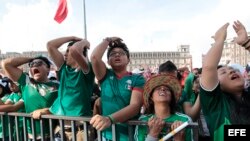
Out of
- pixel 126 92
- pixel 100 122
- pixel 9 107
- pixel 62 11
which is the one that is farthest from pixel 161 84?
pixel 62 11

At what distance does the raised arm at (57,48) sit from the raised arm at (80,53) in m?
0.24

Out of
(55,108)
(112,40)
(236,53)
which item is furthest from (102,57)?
(236,53)

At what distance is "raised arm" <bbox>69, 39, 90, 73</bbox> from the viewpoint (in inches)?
130

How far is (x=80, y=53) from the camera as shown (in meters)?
3.34

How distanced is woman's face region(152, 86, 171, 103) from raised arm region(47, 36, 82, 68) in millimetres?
1202

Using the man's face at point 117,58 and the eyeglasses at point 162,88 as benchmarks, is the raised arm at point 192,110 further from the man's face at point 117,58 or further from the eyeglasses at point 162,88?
the man's face at point 117,58

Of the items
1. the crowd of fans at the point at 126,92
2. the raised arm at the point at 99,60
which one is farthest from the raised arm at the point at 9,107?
the raised arm at the point at 99,60

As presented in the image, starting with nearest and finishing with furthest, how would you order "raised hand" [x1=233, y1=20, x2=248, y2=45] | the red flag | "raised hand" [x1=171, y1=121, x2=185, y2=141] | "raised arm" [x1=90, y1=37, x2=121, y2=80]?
"raised hand" [x1=171, y1=121, x2=185, y2=141], "raised hand" [x1=233, y1=20, x2=248, y2=45], "raised arm" [x1=90, y1=37, x2=121, y2=80], the red flag

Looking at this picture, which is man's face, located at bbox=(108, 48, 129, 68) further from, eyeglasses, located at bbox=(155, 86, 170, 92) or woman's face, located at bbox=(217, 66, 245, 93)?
woman's face, located at bbox=(217, 66, 245, 93)

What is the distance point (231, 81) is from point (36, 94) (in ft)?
6.72

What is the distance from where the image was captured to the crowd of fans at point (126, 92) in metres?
2.65

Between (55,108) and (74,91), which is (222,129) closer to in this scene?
(74,91)

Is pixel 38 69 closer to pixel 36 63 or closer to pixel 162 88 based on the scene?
→ pixel 36 63

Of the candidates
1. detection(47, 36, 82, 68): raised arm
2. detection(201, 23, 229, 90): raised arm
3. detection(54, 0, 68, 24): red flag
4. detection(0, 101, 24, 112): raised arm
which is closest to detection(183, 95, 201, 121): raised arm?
detection(201, 23, 229, 90): raised arm
